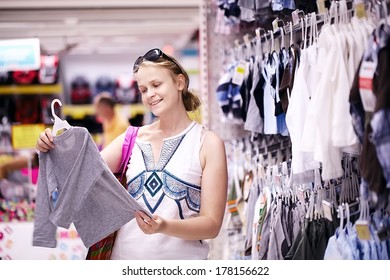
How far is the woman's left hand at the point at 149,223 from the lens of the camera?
1.86 metres

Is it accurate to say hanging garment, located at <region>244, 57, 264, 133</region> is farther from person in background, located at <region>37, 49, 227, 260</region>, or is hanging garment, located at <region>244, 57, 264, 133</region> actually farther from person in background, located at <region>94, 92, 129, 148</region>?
person in background, located at <region>94, 92, 129, 148</region>

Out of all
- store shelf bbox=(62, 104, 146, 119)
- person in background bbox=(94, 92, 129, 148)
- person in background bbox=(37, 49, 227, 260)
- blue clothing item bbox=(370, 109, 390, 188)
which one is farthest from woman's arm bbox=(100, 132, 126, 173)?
store shelf bbox=(62, 104, 146, 119)

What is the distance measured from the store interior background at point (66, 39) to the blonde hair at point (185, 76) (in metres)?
1.00

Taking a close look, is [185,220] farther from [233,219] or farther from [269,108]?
[233,219]

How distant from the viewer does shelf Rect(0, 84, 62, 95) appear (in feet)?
16.8

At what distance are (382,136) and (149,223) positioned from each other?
29.8 inches

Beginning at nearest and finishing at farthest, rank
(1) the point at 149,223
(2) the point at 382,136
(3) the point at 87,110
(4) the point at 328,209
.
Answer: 1. (2) the point at 382,136
2. (1) the point at 149,223
3. (4) the point at 328,209
4. (3) the point at 87,110

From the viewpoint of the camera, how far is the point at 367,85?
1579 mm

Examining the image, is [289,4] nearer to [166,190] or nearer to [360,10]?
[360,10]

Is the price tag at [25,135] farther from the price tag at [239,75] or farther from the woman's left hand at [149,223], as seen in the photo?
the woman's left hand at [149,223]

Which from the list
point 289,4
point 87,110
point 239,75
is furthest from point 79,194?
A: point 87,110

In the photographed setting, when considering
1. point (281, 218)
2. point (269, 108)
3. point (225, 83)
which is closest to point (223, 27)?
point (225, 83)

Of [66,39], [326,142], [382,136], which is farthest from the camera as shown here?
[66,39]
